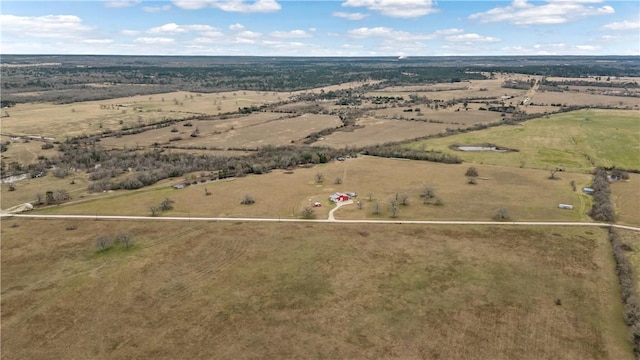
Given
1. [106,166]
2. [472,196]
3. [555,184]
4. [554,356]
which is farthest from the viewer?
[106,166]

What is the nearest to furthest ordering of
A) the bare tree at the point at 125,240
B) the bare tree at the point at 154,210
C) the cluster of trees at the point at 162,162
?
the bare tree at the point at 125,240 < the bare tree at the point at 154,210 < the cluster of trees at the point at 162,162

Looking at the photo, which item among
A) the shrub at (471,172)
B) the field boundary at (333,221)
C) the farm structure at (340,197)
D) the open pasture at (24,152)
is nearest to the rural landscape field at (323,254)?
the shrub at (471,172)

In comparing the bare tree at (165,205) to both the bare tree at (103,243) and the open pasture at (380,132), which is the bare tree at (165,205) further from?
the open pasture at (380,132)

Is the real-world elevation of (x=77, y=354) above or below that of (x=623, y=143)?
below

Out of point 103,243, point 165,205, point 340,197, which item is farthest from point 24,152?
point 340,197

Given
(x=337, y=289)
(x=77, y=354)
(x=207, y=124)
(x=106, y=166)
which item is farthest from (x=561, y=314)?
(x=207, y=124)

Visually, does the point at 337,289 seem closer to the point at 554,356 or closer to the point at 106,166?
the point at 554,356

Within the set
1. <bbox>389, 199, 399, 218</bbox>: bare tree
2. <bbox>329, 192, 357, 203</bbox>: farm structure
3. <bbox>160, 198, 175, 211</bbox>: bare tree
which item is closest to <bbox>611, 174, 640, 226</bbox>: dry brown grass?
<bbox>389, 199, 399, 218</bbox>: bare tree
